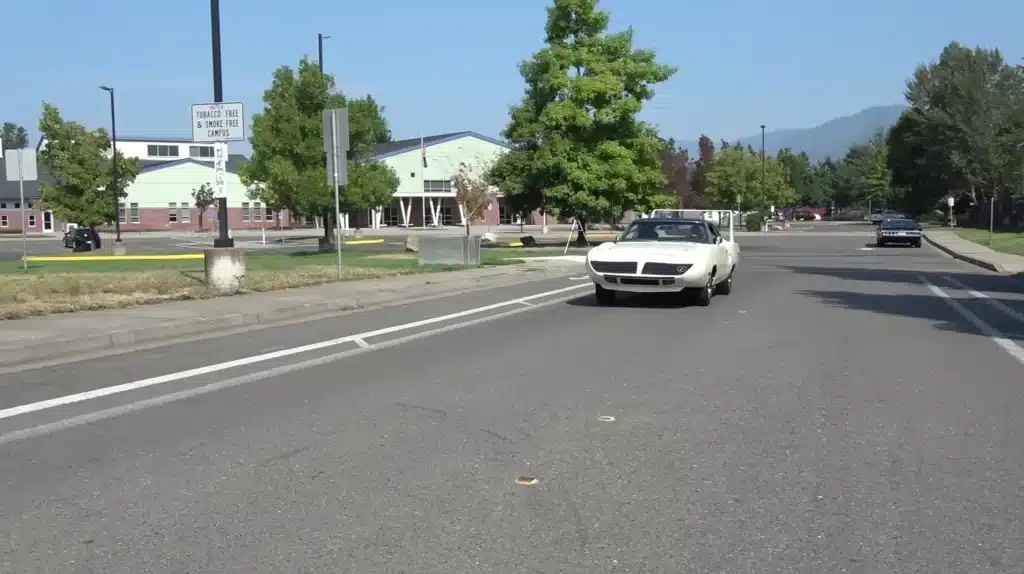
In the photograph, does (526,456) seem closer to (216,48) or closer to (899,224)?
(216,48)

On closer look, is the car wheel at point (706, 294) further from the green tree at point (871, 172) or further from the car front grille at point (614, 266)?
the green tree at point (871, 172)

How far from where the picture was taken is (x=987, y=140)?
67.1 meters

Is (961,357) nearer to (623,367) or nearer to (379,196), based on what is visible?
(623,367)

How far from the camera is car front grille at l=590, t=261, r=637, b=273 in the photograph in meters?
14.9

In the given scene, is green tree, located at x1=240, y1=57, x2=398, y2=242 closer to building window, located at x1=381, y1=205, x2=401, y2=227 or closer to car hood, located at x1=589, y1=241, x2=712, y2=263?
car hood, located at x1=589, y1=241, x2=712, y2=263

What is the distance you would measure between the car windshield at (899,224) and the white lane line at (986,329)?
23762mm

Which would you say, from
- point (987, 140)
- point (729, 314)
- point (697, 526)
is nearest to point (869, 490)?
point (697, 526)

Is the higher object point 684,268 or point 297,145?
point 297,145

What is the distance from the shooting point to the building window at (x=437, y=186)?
87062 mm

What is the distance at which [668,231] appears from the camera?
16.3 metres

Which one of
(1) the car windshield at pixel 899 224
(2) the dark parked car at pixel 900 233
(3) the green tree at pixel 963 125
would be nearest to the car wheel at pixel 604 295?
(2) the dark parked car at pixel 900 233

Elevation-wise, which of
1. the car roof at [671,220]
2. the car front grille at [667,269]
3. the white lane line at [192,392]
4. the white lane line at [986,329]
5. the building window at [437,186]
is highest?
the building window at [437,186]

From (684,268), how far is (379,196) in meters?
19.7

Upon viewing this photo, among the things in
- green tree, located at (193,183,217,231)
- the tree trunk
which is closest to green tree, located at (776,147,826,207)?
green tree, located at (193,183,217,231)
